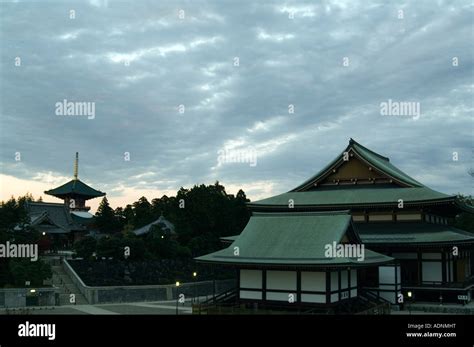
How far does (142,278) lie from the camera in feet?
155

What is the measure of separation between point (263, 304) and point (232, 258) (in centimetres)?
370

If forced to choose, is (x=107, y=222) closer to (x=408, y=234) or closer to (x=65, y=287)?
(x=65, y=287)

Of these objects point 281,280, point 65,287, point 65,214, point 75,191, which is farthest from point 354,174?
point 75,191

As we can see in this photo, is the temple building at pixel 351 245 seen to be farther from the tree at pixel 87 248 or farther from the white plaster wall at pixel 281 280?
the tree at pixel 87 248

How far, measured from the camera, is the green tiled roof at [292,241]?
107 feet

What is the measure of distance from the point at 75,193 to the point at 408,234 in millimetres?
64727

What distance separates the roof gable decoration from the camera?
47.1 metres

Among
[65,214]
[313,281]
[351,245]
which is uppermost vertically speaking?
[65,214]

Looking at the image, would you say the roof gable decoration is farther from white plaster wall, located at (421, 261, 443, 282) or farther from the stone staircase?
the stone staircase

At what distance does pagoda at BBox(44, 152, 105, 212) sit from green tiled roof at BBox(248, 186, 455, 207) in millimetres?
50683

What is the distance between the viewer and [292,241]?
34.8 metres
